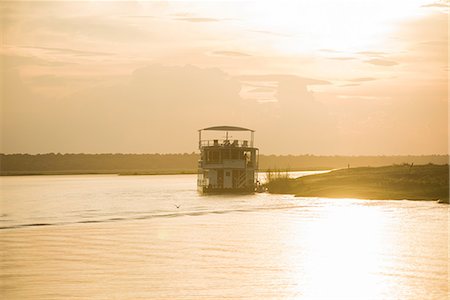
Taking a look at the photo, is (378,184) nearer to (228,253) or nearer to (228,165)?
(228,165)

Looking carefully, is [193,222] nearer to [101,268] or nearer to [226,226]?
[226,226]

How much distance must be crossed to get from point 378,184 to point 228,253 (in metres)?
50.0

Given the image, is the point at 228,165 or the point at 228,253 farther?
the point at 228,165

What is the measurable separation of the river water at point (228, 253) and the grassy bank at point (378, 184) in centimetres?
869

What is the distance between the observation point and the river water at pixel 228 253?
28.7m

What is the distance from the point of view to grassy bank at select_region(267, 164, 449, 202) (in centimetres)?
7762

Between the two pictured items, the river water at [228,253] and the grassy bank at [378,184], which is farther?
the grassy bank at [378,184]

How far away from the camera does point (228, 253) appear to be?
38.3 metres

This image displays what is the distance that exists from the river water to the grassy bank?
28.5 ft

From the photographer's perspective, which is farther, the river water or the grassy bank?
the grassy bank

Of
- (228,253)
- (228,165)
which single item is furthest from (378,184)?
(228,253)

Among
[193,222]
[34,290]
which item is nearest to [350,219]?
[193,222]

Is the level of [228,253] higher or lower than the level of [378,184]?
lower

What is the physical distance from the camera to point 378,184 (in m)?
85.0
